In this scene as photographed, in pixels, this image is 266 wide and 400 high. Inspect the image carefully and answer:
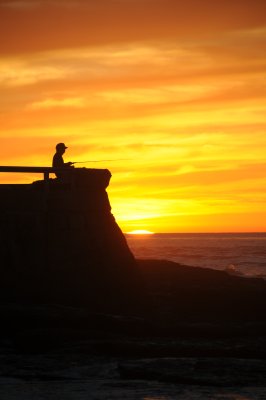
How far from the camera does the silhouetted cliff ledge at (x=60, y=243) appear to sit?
20.2m

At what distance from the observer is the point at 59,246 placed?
2058 cm

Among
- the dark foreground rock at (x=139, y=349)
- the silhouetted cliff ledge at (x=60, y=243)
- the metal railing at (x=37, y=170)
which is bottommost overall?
the dark foreground rock at (x=139, y=349)

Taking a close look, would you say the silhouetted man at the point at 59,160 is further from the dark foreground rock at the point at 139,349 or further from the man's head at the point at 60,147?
the dark foreground rock at the point at 139,349

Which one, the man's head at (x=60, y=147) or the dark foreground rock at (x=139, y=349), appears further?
the man's head at (x=60, y=147)

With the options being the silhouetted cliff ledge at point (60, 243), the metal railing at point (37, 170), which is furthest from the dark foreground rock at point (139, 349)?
the metal railing at point (37, 170)

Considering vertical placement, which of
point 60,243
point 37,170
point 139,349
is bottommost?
point 139,349

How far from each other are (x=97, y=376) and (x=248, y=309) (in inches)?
309

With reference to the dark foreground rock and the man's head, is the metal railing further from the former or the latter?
the dark foreground rock

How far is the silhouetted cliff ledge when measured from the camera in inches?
794

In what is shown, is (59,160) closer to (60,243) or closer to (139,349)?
(60,243)

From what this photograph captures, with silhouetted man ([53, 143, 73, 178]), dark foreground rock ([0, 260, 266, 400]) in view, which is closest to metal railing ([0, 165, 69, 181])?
silhouetted man ([53, 143, 73, 178])

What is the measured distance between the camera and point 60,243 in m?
20.6

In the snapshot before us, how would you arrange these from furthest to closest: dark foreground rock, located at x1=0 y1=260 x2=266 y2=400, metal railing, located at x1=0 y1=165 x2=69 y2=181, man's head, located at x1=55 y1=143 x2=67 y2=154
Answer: man's head, located at x1=55 y1=143 x2=67 y2=154, metal railing, located at x1=0 y1=165 x2=69 y2=181, dark foreground rock, located at x1=0 y1=260 x2=266 y2=400

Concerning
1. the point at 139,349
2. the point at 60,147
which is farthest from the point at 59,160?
the point at 139,349
